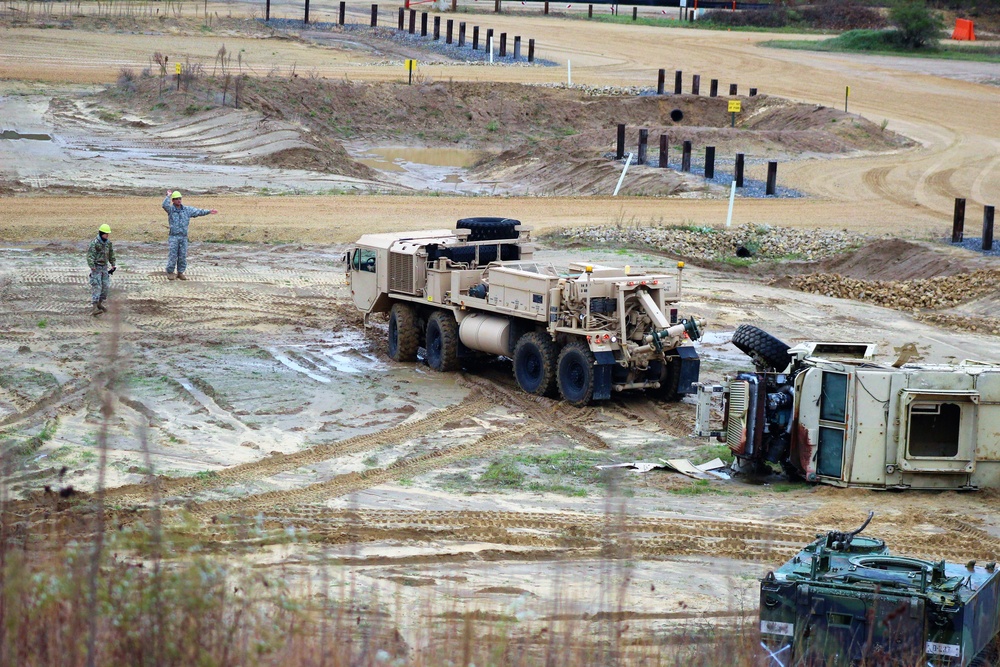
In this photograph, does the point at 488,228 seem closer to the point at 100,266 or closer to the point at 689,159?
the point at 100,266

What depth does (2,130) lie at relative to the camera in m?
38.0

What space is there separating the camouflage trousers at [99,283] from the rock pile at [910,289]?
502 inches

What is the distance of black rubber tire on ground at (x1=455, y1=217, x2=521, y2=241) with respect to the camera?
20.4 metres

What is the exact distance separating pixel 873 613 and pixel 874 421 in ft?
19.4

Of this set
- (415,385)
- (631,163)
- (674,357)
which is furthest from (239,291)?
(631,163)

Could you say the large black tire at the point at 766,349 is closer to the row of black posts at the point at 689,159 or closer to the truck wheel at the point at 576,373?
the truck wheel at the point at 576,373

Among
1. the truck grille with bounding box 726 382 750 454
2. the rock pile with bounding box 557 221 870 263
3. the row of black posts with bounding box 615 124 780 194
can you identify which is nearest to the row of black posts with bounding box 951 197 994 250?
the rock pile with bounding box 557 221 870 263

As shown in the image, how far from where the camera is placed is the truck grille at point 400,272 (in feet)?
67.2

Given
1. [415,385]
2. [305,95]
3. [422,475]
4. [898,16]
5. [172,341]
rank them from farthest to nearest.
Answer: [898,16]
[305,95]
[172,341]
[415,385]
[422,475]

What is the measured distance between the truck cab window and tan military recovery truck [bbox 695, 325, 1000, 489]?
10 millimetres

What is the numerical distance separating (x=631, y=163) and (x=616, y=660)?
101 feet

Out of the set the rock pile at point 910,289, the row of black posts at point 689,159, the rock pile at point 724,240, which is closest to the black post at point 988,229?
the rock pile at point 910,289

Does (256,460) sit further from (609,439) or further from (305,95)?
(305,95)

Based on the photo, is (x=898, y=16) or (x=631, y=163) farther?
(x=898, y=16)
